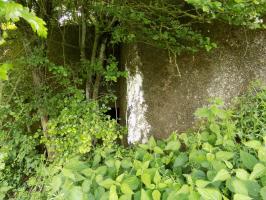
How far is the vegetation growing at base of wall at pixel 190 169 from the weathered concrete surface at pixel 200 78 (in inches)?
6.5

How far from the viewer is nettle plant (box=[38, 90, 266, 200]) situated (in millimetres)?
1517

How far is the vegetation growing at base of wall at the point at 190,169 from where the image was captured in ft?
5.07

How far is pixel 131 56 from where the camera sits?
298cm

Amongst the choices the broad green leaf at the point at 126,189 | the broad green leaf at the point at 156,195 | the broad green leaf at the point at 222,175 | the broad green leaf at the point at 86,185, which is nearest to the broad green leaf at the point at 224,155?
the broad green leaf at the point at 222,175

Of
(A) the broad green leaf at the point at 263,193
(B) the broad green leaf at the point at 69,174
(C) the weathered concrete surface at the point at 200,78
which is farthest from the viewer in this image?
(C) the weathered concrete surface at the point at 200,78

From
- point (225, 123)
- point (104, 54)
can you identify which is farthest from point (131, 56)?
point (225, 123)

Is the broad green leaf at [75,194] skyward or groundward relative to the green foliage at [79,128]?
groundward

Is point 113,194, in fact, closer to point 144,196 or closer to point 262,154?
point 144,196

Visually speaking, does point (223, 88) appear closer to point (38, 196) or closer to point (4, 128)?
point (38, 196)

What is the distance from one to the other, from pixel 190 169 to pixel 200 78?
1.01 m

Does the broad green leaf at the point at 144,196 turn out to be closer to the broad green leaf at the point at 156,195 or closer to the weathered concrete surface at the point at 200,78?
the broad green leaf at the point at 156,195

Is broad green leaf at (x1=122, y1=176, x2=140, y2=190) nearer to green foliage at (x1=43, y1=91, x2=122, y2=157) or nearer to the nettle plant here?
the nettle plant

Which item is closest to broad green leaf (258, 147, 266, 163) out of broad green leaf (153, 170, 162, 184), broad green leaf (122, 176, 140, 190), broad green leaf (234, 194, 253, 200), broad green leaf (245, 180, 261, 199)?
broad green leaf (245, 180, 261, 199)

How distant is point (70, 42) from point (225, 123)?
2187 millimetres
